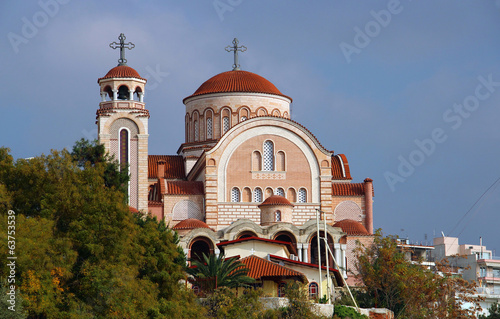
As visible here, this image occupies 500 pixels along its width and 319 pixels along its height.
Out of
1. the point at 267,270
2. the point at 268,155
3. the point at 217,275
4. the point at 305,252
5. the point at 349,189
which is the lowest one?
the point at 217,275

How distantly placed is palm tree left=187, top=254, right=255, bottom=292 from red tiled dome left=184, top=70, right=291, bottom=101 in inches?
956

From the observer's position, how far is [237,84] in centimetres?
6406

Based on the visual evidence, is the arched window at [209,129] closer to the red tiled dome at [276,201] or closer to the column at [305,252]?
the red tiled dome at [276,201]

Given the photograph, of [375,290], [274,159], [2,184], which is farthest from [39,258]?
[274,159]

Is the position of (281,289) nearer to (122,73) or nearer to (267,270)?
(267,270)

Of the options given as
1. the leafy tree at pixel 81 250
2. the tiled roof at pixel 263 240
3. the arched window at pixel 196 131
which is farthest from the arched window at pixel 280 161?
the leafy tree at pixel 81 250

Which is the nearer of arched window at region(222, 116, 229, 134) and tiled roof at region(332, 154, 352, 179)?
tiled roof at region(332, 154, 352, 179)

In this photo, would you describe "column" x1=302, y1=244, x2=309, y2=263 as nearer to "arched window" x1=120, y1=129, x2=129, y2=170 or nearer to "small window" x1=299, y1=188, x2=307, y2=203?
"small window" x1=299, y1=188, x2=307, y2=203

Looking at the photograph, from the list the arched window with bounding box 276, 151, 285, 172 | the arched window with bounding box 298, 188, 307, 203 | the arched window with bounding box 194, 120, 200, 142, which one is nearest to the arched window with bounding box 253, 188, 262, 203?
the arched window with bounding box 276, 151, 285, 172

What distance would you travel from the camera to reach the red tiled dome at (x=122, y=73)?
57.8m

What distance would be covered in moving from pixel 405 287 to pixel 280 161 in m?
15.1

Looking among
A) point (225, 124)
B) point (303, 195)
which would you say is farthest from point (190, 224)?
point (225, 124)

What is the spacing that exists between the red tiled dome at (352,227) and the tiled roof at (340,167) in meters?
5.59

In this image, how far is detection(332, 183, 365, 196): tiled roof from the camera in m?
58.5
